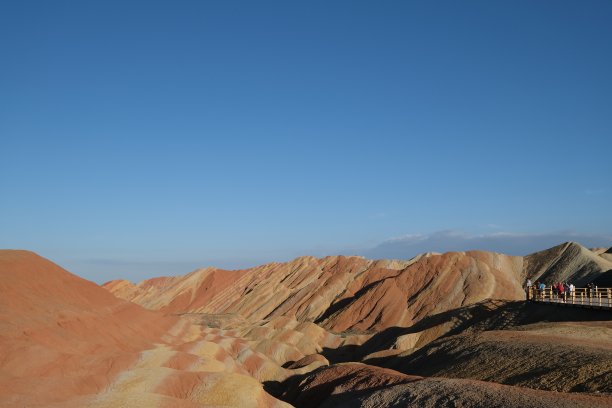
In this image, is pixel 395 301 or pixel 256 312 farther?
pixel 256 312

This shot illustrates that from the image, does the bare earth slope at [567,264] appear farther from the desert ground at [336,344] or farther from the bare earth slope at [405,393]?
the bare earth slope at [405,393]

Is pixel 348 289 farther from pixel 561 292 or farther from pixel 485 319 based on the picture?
pixel 561 292

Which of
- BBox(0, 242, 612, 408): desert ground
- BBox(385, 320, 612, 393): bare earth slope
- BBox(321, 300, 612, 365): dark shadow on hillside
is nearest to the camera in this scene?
BBox(385, 320, 612, 393): bare earth slope

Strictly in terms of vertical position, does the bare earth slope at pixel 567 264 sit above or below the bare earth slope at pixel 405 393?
above

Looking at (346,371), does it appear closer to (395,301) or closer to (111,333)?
(111,333)

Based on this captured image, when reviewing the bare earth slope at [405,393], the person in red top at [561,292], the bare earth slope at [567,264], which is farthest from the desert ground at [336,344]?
the person in red top at [561,292]

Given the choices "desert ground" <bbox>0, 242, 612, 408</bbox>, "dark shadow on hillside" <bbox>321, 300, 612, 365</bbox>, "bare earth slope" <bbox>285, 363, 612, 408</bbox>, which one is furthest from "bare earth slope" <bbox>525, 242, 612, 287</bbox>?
"bare earth slope" <bbox>285, 363, 612, 408</bbox>

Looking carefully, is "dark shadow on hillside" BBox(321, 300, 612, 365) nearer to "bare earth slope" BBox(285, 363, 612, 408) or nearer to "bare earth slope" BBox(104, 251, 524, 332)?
"bare earth slope" BBox(285, 363, 612, 408)

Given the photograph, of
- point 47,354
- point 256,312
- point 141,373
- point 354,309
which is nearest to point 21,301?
point 47,354

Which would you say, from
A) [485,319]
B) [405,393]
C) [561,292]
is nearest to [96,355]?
[405,393]

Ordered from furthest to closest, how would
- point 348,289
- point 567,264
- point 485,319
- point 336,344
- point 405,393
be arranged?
point 348,289, point 567,264, point 336,344, point 485,319, point 405,393

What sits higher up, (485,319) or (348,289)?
(485,319)
